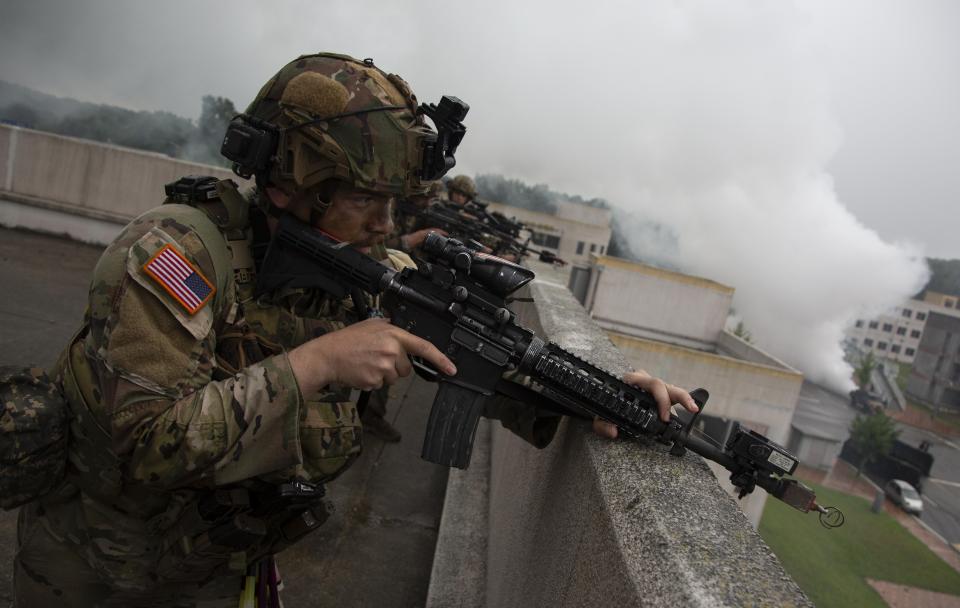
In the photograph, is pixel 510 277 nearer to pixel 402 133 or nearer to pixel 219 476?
pixel 402 133

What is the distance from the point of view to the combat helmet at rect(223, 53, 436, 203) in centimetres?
172

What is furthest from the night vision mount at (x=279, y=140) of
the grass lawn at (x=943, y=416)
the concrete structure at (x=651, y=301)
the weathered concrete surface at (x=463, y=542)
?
the grass lawn at (x=943, y=416)

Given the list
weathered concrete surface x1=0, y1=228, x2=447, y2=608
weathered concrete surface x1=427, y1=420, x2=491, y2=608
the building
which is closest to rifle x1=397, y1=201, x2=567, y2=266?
weathered concrete surface x1=0, y1=228, x2=447, y2=608

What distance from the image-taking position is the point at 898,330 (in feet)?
196

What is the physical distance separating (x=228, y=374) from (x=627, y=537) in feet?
3.82

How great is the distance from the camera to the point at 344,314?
218cm

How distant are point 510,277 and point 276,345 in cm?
78

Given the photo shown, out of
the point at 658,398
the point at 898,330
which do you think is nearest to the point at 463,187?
the point at 658,398

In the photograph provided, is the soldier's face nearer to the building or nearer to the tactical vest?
the tactical vest

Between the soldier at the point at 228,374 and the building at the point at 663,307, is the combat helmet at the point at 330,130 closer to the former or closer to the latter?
the soldier at the point at 228,374

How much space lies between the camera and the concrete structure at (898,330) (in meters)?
58.2

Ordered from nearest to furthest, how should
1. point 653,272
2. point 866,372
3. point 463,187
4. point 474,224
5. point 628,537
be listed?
point 628,537, point 474,224, point 463,187, point 653,272, point 866,372

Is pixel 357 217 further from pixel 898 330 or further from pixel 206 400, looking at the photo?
pixel 898 330

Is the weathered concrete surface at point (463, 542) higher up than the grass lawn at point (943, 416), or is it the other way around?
the weathered concrete surface at point (463, 542)
